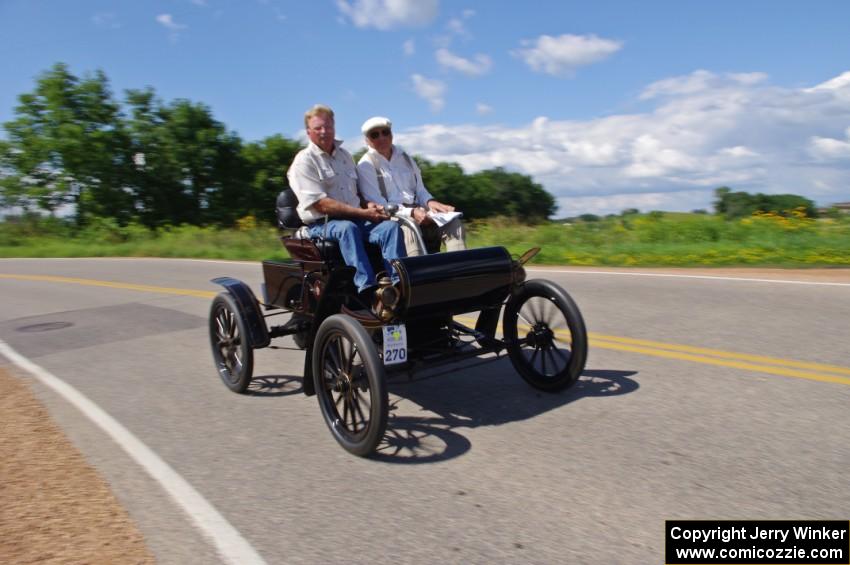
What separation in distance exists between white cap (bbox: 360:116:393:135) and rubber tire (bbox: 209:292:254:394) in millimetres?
1860

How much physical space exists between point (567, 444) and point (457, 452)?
0.67m

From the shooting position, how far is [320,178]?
201 inches

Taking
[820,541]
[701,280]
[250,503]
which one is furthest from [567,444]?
[701,280]

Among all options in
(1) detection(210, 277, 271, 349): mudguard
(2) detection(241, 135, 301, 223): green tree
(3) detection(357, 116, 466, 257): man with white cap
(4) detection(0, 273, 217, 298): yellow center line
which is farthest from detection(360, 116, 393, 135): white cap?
(2) detection(241, 135, 301, 223): green tree

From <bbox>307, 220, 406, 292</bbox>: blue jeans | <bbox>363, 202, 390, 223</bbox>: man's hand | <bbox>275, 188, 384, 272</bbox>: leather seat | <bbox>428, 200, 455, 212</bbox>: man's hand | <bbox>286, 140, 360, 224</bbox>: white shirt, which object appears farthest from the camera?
<bbox>428, 200, 455, 212</bbox>: man's hand

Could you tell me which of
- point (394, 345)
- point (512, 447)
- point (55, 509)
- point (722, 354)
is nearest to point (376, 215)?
point (394, 345)

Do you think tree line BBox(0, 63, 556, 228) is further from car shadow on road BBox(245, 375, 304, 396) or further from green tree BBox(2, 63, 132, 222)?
car shadow on road BBox(245, 375, 304, 396)

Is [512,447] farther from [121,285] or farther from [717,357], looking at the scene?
[121,285]

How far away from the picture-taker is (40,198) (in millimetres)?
42688

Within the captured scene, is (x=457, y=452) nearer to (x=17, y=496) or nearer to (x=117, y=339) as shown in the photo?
(x=17, y=496)

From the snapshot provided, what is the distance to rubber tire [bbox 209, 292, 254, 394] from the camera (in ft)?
18.1

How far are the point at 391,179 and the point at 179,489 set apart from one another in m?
2.90

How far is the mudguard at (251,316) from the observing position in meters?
5.52

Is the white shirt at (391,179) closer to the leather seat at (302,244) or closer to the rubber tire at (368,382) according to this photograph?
the leather seat at (302,244)
